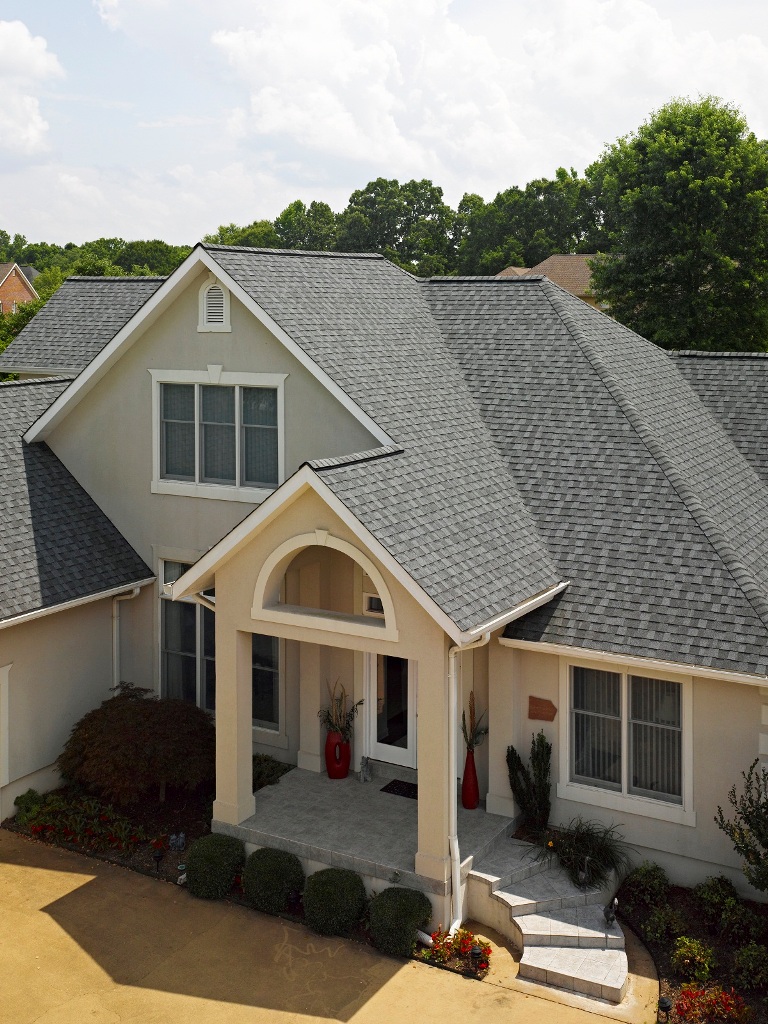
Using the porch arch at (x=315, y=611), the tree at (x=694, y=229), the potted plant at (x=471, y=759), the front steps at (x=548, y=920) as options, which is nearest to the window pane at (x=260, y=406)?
the porch arch at (x=315, y=611)

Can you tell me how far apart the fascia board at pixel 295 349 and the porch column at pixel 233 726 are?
3.35 meters

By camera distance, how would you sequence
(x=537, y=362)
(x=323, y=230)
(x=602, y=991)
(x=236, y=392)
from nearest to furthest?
1. (x=602, y=991)
2. (x=236, y=392)
3. (x=537, y=362)
4. (x=323, y=230)

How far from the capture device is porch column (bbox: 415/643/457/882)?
11.8 metres

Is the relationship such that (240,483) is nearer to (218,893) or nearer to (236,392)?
(236,392)

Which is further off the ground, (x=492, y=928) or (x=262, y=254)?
(x=262, y=254)

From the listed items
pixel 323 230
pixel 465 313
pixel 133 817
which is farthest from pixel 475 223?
pixel 133 817

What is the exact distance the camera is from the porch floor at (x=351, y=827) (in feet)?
41.2

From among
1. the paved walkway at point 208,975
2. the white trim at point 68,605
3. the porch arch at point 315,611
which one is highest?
the porch arch at point 315,611

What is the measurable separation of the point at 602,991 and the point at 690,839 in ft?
8.14

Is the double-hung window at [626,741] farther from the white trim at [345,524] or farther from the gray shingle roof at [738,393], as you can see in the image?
the gray shingle roof at [738,393]

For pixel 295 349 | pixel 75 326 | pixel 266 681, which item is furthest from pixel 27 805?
pixel 75 326

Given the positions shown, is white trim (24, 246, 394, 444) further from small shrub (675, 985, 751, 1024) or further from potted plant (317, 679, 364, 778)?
small shrub (675, 985, 751, 1024)

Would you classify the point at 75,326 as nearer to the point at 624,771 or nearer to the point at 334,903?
the point at 334,903

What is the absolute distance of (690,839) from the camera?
12516 millimetres
